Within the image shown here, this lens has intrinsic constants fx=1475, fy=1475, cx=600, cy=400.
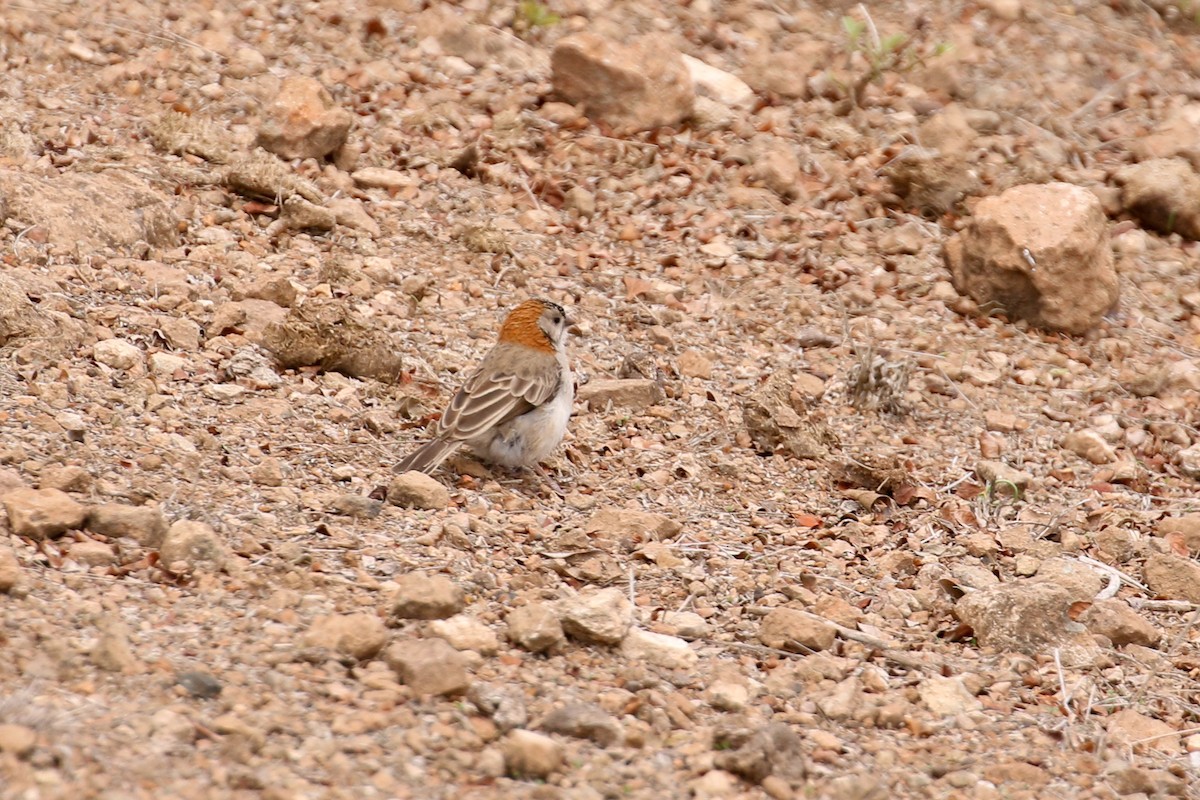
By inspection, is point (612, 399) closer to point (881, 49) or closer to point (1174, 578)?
point (1174, 578)

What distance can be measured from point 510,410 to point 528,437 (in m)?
0.15

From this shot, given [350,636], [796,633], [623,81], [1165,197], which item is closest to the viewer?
[350,636]

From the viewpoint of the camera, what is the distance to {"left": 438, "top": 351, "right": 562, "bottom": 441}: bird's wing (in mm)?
6785

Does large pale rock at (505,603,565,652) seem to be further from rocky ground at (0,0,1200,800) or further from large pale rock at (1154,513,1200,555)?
large pale rock at (1154,513,1200,555)

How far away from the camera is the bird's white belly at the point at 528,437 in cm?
680

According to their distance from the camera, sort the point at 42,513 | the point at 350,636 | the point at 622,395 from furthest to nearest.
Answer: the point at 622,395 → the point at 42,513 → the point at 350,636

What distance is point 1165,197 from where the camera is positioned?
9.80m

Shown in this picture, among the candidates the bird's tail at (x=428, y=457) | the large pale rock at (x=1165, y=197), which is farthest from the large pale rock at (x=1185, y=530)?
the large pale rock at (x=1165, y=197)

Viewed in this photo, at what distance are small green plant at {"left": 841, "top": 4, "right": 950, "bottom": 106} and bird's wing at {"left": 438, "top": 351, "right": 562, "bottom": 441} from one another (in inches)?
186

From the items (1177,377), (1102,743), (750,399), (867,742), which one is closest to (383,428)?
(750,399)

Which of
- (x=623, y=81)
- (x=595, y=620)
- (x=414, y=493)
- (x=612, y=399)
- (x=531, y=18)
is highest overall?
(x=531, y=18)

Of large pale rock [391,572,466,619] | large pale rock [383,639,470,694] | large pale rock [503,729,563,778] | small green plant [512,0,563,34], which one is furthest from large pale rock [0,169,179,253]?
large pale rock [503,729,563,778]

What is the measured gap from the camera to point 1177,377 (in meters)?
8.64

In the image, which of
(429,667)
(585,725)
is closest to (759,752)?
(585,725)
